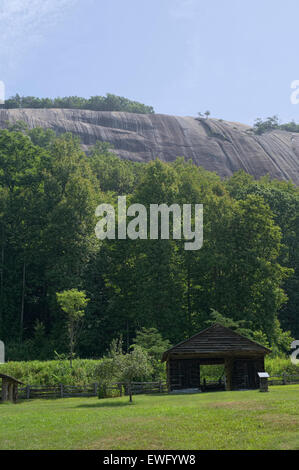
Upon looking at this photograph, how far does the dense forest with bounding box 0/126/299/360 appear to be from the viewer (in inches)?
1921

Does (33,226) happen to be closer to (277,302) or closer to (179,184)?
Answer: (179,184)

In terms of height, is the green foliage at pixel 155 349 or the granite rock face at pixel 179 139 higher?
the granite rock face at pixel 179 139

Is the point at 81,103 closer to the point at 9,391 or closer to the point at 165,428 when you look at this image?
the point at 9,391

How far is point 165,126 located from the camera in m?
96.3

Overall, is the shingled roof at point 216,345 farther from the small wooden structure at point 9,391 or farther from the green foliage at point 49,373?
the small wooden structure at point 9,391

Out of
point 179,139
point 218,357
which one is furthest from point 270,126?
point 218,357

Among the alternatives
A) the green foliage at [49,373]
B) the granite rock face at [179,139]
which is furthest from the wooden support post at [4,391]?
the granite rock face at [179,139]

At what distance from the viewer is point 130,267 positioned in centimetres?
5397

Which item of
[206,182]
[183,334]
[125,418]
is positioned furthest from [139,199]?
[125,418]

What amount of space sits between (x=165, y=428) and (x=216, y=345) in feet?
58.4

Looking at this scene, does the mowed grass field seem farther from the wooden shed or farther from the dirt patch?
the wooden shed

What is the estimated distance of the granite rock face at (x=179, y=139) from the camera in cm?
8944

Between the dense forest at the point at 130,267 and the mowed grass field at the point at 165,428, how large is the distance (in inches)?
963
